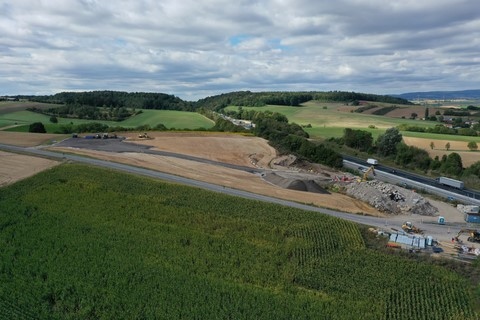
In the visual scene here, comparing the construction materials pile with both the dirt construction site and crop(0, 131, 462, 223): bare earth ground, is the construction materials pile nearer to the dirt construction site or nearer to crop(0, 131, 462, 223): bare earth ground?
the dirt construction site

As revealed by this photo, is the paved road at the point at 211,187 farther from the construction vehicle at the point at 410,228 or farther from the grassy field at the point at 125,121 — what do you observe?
the grassy field at the point at 125,121

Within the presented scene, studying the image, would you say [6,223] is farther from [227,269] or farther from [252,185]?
[252,185]

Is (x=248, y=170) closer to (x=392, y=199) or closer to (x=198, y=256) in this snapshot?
(x=392, y=199)

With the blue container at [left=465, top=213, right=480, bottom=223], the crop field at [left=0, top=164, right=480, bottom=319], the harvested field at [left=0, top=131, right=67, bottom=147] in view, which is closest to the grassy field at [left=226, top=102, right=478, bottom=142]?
the blue container at [left=465, top=213, right=480, bottom=223]

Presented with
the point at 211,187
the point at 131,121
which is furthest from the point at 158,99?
the point at 211,187

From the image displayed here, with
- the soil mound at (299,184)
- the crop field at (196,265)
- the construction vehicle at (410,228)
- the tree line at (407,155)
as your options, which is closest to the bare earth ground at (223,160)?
the soil mound at (299,184)
